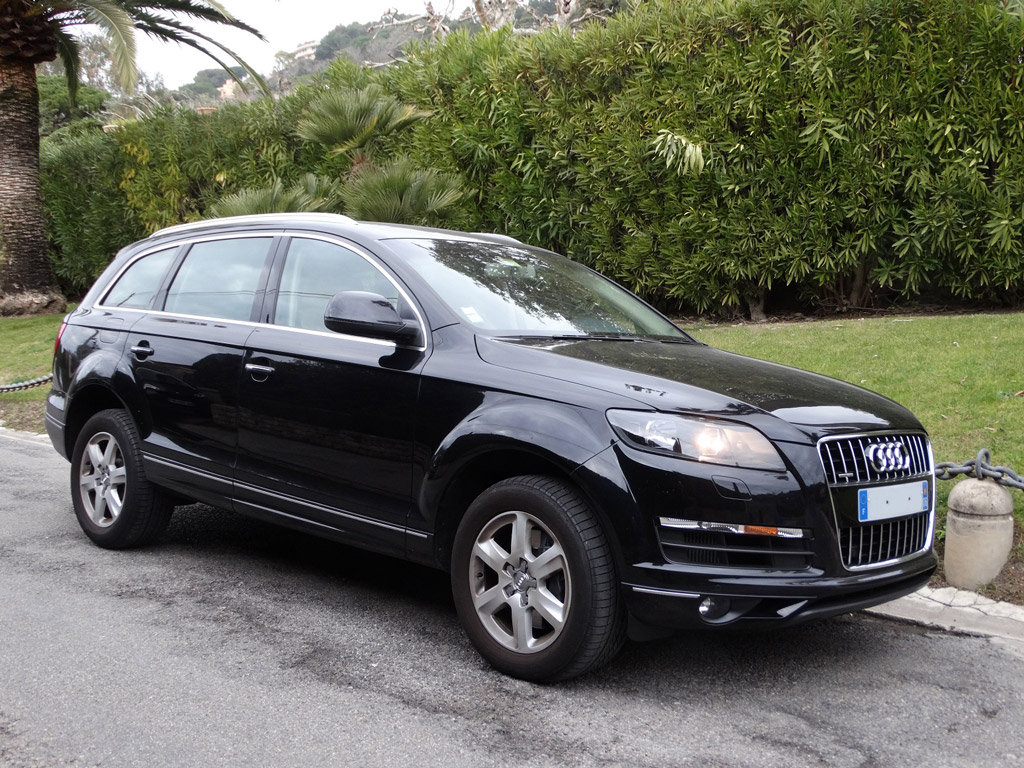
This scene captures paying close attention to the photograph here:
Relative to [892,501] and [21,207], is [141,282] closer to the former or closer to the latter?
[892,501]

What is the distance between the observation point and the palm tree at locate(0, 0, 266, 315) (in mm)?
16766

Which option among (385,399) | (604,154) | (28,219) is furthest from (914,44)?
(28,219)

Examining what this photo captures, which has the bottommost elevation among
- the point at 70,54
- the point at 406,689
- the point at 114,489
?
the point at 406,689

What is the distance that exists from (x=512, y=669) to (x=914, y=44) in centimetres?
837

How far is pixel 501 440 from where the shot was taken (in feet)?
12.4

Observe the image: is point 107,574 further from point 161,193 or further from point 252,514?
point 161,193

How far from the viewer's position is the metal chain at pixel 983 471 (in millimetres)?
4738

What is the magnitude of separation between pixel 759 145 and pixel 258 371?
7.44 meters

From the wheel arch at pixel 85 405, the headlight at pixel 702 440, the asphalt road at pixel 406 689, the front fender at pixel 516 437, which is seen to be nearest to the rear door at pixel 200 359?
the wheel arch at pixel 85 405

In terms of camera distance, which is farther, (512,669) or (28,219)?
(28,219)

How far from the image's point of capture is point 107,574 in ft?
16.9

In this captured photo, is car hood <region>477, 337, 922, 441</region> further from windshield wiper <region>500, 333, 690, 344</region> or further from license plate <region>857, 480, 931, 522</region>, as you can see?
license plate <region>857, 480, 931, 522</region>

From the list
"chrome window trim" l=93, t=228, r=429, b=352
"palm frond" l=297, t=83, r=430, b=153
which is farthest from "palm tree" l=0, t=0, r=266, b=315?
"chrome window trim" l=93, t=228, r=429, b=352

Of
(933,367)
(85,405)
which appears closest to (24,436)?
(85,405)
